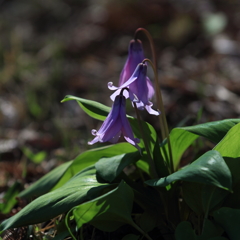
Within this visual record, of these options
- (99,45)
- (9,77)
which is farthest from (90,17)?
(9,77)

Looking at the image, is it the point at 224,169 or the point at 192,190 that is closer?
the point at 224,169

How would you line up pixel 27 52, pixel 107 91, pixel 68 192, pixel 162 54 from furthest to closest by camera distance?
1. pixel 27 52
2. pixel 162 54
3. pixel 107 91
4. pixel 68 192

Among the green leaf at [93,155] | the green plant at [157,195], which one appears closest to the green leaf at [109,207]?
the green plant at [157,195]

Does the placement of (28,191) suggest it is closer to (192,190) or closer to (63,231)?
(63,231)

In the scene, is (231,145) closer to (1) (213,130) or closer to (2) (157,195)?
(1) (213,130)

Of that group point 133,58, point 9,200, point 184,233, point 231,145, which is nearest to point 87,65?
point 9,200

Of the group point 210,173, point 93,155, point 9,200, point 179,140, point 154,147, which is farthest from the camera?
point 9,200

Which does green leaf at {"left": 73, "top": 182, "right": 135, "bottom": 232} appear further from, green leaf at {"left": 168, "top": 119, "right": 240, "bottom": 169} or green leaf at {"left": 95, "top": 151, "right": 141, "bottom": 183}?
green leaf at {"left": 168, "top": 119, "right": 240, "bottom": 169}
